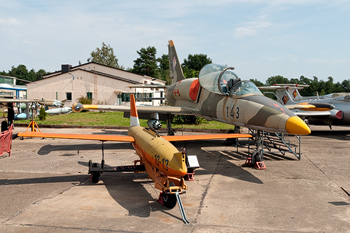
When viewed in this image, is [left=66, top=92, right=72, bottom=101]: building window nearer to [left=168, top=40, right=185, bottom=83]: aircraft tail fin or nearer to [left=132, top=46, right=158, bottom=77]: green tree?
[left=168, top=40, right=185, bottom=83]: aircraft tail fin

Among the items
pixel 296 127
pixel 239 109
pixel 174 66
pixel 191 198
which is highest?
pixel 174 66

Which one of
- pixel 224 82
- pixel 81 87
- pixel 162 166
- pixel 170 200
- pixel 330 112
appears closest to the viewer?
pixel 170 200

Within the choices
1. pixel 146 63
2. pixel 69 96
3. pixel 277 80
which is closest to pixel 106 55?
pixel 146 63

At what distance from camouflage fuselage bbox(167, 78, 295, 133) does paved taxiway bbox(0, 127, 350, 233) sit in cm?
166

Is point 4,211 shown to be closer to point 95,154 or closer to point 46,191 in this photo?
point 46,191

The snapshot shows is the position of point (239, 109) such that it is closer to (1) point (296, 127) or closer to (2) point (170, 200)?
(1) point (296, 127)

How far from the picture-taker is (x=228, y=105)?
10.6m

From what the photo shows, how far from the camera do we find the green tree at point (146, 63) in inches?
3349

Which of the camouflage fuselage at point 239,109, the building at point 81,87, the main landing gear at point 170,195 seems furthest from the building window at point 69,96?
the main landing gear at point 170,195

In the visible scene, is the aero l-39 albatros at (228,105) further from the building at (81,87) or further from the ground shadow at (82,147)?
the building at (81,87)

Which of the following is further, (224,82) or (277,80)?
(277,80)

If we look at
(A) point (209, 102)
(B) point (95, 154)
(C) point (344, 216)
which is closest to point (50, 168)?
(B) point (95, 154)

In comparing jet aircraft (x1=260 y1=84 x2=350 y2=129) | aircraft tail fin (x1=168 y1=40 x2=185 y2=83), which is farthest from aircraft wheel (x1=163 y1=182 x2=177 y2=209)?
jet aircraft (x1=260 y1=84 x2=350 y2=129)

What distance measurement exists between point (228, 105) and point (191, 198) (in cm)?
471
